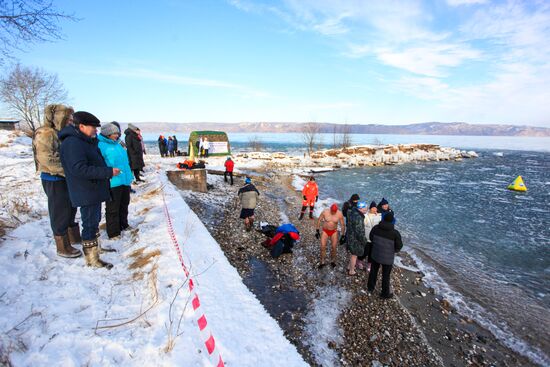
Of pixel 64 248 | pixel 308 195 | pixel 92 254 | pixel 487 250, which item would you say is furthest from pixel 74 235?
pixel 487 250

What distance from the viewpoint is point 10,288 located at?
11.1 feet

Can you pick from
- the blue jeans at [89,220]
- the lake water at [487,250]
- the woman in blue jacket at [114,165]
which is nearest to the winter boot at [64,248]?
the blue jeans at [89,220]

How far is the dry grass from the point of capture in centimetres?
434

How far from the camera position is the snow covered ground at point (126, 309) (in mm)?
2545

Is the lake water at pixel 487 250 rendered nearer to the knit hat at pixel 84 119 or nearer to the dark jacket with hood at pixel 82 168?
the dark jacket with hood at pixel 82 168

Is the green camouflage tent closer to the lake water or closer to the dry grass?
the lake water

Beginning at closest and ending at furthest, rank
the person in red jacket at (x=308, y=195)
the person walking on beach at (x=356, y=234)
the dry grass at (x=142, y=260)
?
the dry grass at (x=142, y=260), the person walking on beach at (x=356, y=234), the person in red jacket at (x=308, y=195)

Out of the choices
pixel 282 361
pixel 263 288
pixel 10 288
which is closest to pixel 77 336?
pixel 10 288

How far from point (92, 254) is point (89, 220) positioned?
0.60 meters

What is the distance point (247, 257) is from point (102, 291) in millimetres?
4495

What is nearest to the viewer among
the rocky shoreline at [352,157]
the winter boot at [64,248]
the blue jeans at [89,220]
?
the blue jeans at [89,220]

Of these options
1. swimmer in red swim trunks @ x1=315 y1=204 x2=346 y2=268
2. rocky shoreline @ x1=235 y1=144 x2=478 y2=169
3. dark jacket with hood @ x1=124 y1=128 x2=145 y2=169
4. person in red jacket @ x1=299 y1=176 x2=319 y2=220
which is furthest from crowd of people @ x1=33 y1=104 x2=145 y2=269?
rocky shoreline @ x1=235 y1=144 x2=478 y2=169

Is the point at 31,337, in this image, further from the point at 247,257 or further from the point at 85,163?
the point at 247,257

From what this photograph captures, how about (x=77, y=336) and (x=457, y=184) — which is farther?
(x=457, y=184)
